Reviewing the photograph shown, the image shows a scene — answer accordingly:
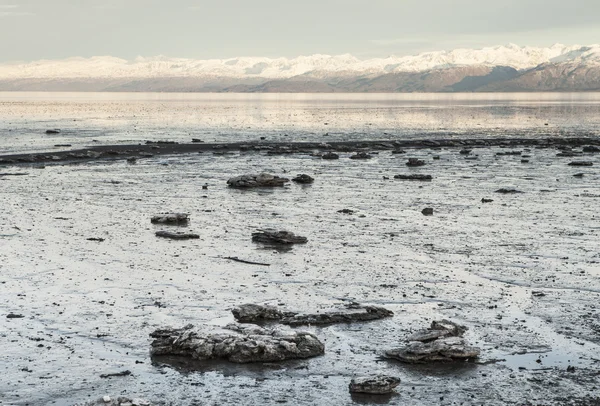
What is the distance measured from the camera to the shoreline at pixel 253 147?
181ft

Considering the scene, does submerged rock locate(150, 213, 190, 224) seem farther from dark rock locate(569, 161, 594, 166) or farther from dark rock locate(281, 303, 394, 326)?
dark rock locate(569, 161, 594, 166)

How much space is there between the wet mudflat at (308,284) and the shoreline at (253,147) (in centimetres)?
1426

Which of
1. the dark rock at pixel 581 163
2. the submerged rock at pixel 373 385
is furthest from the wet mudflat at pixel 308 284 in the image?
the dark rock at pixel 581 163

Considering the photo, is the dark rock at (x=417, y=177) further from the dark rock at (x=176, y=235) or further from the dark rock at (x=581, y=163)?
the dark rock at (x=176, y=235)

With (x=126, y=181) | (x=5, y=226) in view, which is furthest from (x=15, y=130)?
(x=5, y=226)

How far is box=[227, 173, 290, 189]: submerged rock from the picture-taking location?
132 ft

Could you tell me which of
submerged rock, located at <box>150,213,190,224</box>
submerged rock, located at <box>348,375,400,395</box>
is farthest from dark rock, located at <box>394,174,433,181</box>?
submerged rock, located at <box>348,375,400,395</box>

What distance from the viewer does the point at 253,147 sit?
65.1 meters

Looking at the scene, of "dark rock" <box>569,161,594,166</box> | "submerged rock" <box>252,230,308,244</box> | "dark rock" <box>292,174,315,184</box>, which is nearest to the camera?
"submerged rock" <box>252,230,308,244</box>

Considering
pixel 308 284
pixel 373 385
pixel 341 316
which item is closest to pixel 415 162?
pixel 308 284

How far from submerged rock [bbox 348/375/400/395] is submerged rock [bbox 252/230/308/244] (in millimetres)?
12365

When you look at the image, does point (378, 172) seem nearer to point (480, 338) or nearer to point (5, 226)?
point (5, 226)

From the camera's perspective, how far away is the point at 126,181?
42906 millimetres

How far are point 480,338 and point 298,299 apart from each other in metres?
4.60
